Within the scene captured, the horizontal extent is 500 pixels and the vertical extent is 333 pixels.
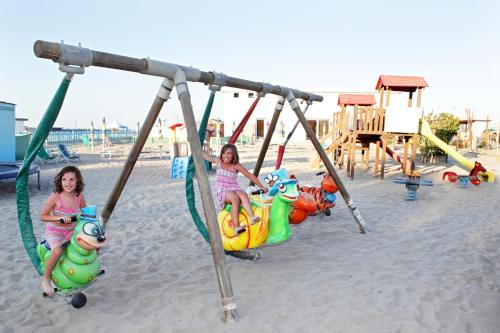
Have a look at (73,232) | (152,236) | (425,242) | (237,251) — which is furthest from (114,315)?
(425,242)

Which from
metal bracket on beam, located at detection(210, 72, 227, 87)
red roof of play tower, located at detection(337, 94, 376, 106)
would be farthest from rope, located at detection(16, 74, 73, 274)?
red roof of play tower, located at detection(337, 94, 376, 106)

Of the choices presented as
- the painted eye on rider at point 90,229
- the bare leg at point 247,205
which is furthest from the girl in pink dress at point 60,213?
the bare leg at point 247,205

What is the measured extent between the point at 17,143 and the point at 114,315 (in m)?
14.5

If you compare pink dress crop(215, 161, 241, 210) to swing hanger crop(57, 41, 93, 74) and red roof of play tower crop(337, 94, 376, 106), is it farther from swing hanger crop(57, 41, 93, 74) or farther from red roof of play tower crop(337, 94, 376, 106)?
red roof of play tower crop(337, 94, 376, 106)

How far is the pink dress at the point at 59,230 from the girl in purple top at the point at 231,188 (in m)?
1.51

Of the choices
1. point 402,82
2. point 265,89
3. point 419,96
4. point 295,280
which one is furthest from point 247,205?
point 402,82

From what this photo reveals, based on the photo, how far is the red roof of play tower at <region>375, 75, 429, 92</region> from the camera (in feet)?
42.7

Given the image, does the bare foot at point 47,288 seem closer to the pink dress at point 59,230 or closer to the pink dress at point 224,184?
the pink dress at point 59,230

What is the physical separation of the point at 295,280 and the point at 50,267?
2499 millimetres

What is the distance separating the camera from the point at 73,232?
3.44m

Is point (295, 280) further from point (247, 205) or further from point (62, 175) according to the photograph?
point (62, 175)

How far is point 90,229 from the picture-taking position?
3.30 metres

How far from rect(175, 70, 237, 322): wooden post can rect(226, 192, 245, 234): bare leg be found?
0.72 meters

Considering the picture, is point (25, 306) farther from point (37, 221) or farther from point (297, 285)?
point (37, 221)
